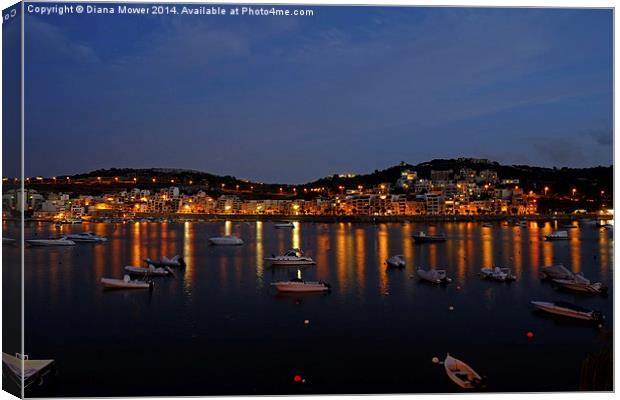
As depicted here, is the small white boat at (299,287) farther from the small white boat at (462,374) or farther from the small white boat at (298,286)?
the small white boat at (462,374)

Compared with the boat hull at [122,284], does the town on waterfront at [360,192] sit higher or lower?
higher

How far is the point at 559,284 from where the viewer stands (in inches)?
288

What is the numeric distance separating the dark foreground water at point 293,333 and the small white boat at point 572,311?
0.17 m

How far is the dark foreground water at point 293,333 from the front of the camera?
368cm

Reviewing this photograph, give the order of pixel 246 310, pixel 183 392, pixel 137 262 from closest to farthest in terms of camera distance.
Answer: pixel 183 392, pixel 246 310, pixel 137 262

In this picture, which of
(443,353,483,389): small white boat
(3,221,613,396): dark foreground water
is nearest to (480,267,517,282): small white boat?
(3,221,613,396): dark foreground water

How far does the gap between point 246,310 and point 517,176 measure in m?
4.55

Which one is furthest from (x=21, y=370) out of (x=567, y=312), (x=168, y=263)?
(x=168, y=263)

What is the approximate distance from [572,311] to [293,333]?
2615mm

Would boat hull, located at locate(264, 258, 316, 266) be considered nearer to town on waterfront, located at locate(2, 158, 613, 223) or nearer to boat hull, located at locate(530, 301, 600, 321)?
town on waterfront, located at locate(2, 158, 613, 223)

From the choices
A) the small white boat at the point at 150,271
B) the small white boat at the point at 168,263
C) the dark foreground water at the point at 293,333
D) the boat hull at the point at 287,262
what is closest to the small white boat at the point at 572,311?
the dark foreground water at the point at 293,333

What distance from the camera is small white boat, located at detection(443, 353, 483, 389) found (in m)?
3.44

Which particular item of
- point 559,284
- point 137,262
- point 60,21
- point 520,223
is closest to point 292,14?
point 60,21

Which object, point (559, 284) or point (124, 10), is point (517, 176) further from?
point (124, 10)
